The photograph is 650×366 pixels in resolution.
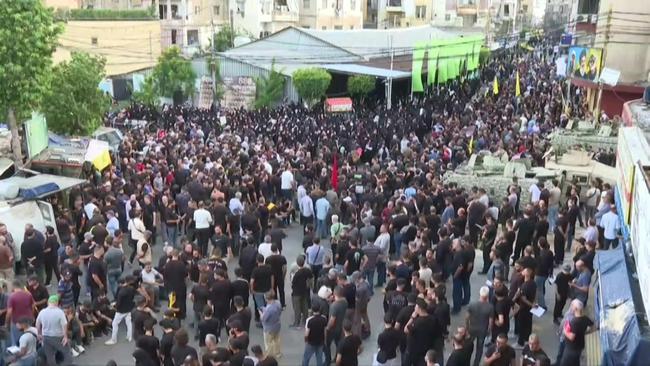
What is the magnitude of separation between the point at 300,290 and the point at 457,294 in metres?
2.72

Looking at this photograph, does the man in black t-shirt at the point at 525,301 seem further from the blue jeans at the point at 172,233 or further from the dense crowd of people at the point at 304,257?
the blue jeans at the point at 172,233

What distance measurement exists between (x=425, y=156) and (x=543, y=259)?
366 inches

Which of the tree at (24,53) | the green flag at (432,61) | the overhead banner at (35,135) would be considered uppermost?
the tree at (24,53)

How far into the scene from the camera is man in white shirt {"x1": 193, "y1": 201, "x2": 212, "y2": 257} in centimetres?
1387

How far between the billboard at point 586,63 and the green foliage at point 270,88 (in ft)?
42.8

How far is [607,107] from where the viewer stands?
96.4 feet

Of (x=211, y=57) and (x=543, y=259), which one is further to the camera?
(x=211, y=57)

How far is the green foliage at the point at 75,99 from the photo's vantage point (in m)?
20.7

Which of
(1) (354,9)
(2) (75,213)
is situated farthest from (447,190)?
(1) (354,9)

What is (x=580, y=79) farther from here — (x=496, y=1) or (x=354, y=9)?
(x=496, y=1)

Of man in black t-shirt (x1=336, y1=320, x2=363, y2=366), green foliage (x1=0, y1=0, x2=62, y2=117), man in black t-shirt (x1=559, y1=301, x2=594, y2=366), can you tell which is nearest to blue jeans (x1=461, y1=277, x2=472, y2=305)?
man in black t-shirt (x1=559, y1=301, x2=594, y2=366)

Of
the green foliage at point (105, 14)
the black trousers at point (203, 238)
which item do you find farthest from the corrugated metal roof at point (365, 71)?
the black trousers at point (203, 238)

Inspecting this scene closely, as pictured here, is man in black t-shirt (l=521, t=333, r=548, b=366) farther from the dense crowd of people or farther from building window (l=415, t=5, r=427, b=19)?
building window (l=415, t=5, r=427, b=19)

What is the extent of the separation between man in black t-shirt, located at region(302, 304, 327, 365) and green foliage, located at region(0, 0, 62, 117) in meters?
10.9
